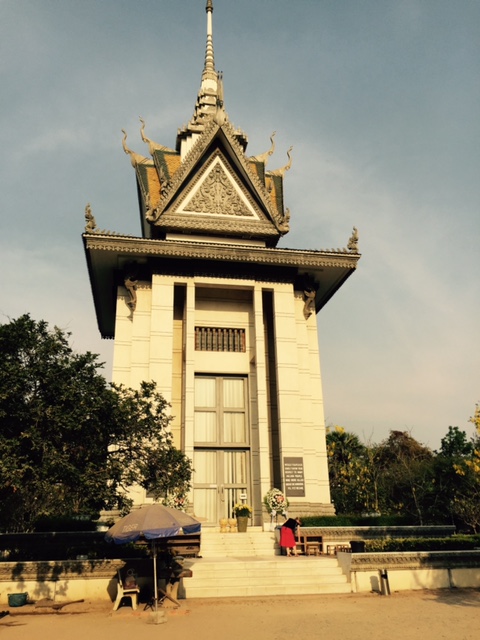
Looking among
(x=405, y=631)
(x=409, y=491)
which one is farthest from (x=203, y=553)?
(x=409, y=491)

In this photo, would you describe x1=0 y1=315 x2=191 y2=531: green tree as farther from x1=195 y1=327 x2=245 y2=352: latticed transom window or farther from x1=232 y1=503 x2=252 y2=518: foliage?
x1=195 y1=327 x2=245 y2=352: latticed transom window

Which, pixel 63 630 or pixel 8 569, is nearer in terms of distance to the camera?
pixel 63 630

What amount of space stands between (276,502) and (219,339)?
780cm

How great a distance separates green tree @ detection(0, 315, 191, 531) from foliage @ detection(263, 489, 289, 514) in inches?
302

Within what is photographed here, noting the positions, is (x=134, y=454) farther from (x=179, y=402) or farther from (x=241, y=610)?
(x=179, y=402)

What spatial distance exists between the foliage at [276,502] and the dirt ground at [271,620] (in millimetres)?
7674

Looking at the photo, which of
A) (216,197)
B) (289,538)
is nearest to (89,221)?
(216,197)

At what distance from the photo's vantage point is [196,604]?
12805 mm

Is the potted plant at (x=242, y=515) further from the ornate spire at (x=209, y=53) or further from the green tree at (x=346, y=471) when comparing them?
the ornate spire at (x=209, y=53)

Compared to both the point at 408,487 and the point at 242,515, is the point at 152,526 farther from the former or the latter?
the point at 408,487

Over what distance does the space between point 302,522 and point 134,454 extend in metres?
8.62

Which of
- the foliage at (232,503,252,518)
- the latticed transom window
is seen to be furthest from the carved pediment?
the foliage at (232,503,252,518)

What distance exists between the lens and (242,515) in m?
21.2

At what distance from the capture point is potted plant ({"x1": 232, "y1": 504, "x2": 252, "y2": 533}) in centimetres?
2105
